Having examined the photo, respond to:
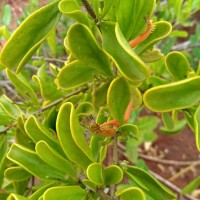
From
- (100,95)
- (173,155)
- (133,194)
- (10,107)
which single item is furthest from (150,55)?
(173,155)

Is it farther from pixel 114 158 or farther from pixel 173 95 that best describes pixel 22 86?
pixel 173 95

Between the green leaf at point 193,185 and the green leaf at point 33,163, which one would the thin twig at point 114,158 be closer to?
the green leaf at point 33,163

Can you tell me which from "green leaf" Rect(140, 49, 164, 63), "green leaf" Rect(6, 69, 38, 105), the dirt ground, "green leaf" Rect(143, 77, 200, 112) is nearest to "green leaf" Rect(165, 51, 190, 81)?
"green leaf" Rect(140, 49, 164, 63)

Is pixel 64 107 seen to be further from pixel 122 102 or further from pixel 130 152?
pixel 130 152

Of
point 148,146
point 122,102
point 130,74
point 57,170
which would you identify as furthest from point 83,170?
point 148,146

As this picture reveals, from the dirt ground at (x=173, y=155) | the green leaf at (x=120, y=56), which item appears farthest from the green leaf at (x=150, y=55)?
the dirt ground at (x=173, y=155)

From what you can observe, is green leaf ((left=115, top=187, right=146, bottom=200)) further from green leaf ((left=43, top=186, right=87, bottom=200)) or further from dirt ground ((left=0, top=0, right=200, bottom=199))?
dirt ground ((left=0, top=0, right=200, bottom=199))
